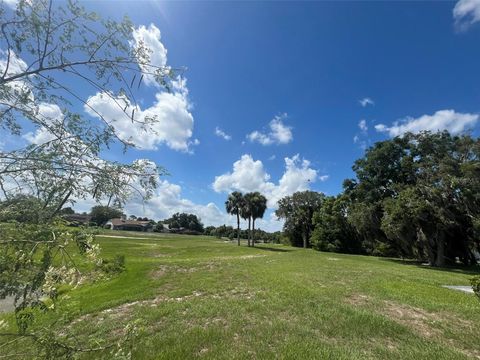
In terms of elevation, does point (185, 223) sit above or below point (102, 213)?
above

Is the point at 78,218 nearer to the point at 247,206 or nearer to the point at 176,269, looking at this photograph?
the point at 176,269

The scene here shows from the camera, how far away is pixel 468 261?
22828 mm

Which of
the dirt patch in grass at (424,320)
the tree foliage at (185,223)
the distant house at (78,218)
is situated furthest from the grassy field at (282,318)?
the tree foliage at (185,223)

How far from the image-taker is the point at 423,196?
20.2 meters

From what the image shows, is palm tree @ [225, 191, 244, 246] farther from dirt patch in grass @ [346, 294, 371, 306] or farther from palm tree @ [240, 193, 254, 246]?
dirt patch in grass @ [346, 294, 371, 306]

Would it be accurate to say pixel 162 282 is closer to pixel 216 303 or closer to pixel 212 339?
pixel 216 303

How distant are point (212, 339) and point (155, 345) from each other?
3.41ft

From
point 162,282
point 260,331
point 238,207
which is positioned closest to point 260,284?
point 162,282

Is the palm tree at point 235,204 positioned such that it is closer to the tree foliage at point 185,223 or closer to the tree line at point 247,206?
the tree line at point 247,206

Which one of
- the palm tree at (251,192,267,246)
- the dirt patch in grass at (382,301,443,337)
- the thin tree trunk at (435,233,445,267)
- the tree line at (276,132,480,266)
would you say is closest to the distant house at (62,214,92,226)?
the dirt patch in grass at (382,301,443,337)

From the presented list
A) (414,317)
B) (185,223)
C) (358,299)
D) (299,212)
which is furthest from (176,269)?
(185,223)

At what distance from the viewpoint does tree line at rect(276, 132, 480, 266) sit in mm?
18562

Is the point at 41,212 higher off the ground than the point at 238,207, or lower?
lower

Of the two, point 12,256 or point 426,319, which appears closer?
point 12,256
